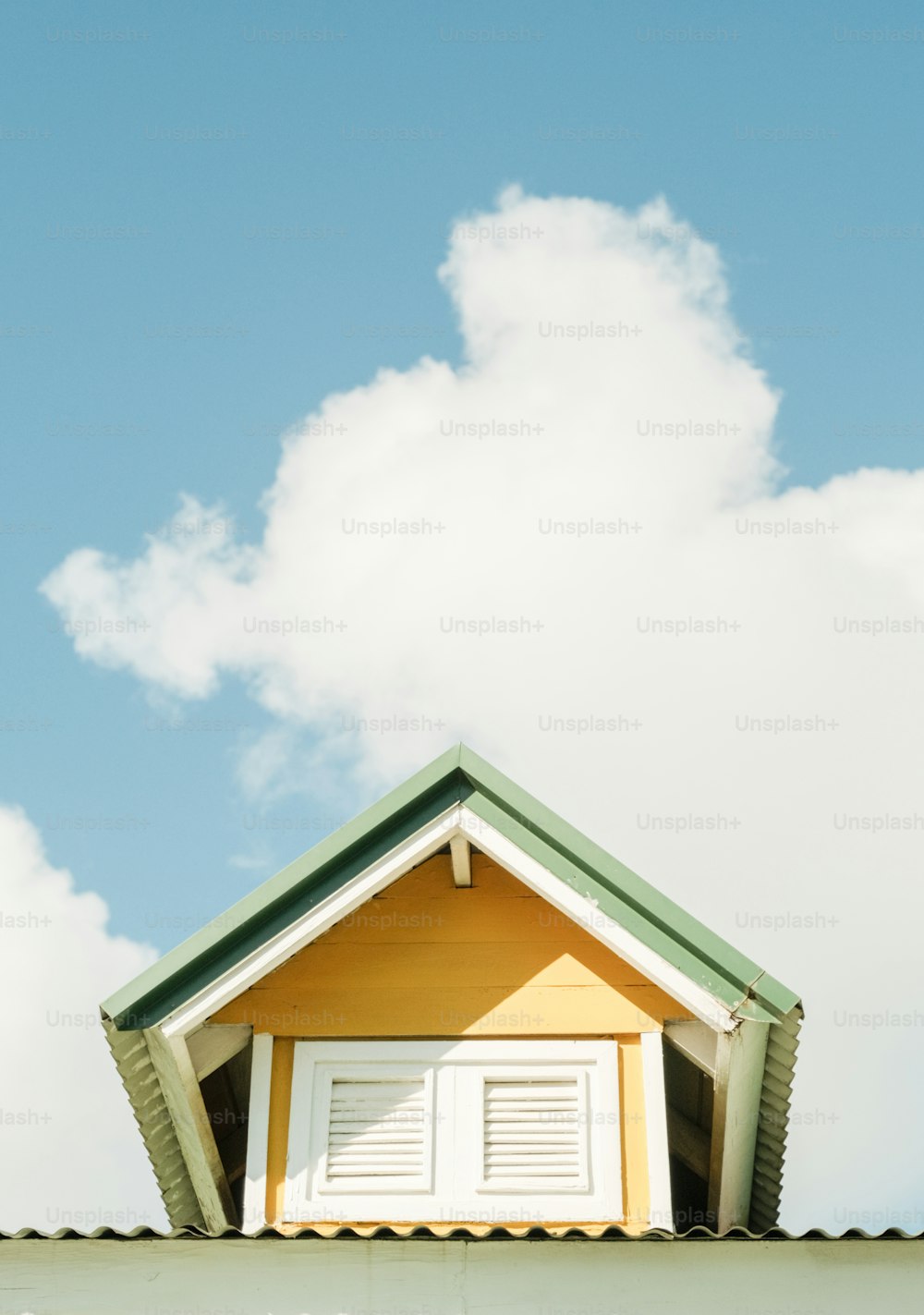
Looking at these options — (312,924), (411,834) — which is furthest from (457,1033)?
(411,834)

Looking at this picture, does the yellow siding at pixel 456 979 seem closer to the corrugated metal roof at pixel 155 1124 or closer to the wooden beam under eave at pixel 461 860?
the wooden beam under eave at pixel 461 860

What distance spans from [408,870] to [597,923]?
46.7 inches

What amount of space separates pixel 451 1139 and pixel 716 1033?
5.34 ft

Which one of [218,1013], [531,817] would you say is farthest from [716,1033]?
[218,1013]

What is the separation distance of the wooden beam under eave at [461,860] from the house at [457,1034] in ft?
0.07

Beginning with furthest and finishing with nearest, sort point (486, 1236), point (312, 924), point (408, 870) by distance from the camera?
point (408, 870), point (312, 924), point (486, 1236)

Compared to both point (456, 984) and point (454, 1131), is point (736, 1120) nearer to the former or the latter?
point (454, 1131)

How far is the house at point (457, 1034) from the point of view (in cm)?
750

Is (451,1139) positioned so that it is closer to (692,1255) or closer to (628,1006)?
(628,1006)

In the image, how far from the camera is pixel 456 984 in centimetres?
819

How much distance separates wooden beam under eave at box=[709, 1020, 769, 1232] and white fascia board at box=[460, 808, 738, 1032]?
17cm

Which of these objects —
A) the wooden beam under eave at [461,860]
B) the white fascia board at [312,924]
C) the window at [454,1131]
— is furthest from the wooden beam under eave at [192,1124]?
the wooden beam under eave at [461,860]

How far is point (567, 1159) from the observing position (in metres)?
7.68

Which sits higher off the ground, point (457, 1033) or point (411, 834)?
point (411, 834)
